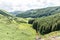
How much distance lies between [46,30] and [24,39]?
122 feet

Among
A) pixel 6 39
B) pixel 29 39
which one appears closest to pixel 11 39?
pixel 6 39

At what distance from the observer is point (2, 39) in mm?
75375

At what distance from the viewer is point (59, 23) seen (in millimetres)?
112938

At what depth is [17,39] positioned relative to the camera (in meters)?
79.0

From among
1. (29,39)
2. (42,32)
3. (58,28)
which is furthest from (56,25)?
(29,39)

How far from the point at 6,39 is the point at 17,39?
5368 mm

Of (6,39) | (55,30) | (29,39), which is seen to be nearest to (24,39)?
(29,39)

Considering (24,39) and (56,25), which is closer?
(24,39)

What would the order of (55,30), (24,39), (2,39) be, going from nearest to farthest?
(2,39), (24,39), (55,30)

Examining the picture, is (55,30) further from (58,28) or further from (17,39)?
(17,39)

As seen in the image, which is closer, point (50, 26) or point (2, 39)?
point (2, 39)

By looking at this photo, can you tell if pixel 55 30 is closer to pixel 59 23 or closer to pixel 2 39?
pixel 59 23

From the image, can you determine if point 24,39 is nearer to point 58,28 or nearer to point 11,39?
point 11,39

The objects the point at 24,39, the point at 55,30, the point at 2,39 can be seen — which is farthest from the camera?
the point at 55,30
